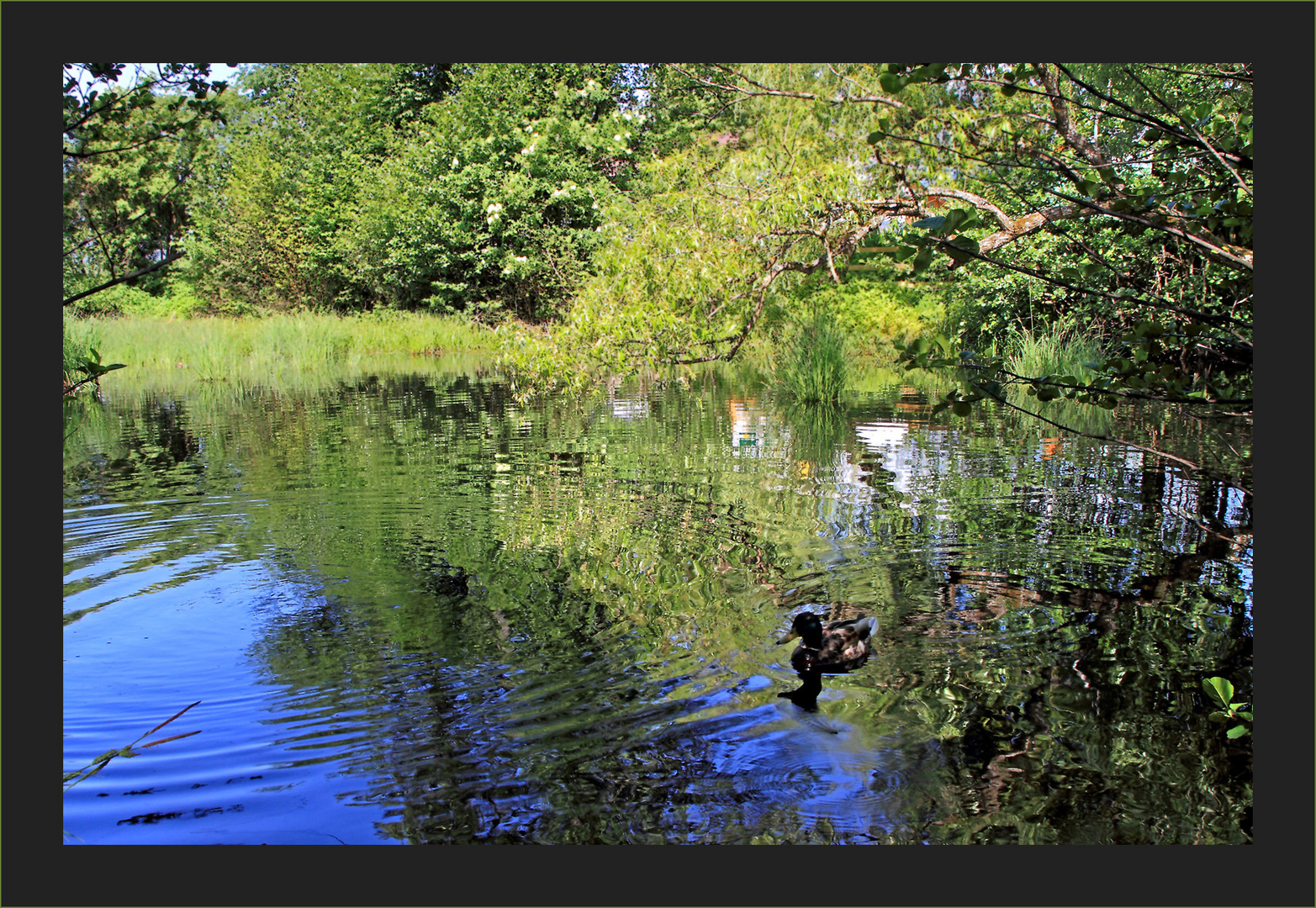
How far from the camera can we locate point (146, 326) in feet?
75.4

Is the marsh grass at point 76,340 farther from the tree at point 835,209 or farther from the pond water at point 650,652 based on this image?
the tree at point 835,209

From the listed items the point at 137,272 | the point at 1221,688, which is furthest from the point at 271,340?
the point at 1221,688

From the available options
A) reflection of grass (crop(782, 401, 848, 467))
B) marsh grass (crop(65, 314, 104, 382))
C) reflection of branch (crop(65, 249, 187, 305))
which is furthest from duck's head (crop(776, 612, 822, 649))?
marsh grass (crop(65, 314, 104, 382))

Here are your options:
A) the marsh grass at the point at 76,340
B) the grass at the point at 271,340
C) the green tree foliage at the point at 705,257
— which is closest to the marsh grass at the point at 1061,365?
the green tree foliage at the point at 705,257

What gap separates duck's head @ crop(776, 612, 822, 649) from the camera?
14.7ft

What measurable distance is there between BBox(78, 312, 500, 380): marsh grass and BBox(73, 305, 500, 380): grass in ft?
0.06

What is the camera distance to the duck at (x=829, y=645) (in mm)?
4375

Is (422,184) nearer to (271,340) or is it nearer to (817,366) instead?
(271,340)

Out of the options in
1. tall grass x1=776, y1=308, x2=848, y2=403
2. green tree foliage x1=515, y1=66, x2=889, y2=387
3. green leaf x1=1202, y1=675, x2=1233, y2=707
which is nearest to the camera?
green leaf x1=1202, y1=675, x2=1233, y2=707

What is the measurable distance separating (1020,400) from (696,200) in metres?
7.23

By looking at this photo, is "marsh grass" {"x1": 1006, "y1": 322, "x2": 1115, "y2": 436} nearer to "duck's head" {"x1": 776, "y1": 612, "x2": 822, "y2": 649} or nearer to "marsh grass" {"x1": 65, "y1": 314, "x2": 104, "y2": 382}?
"duck's head" {"x1": 776, "y1": 612, "x2": 822, "y2": 649}

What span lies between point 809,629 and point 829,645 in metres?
0.12

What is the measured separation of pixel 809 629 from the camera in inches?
177

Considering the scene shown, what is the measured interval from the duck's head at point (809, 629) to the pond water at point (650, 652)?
189 mm
